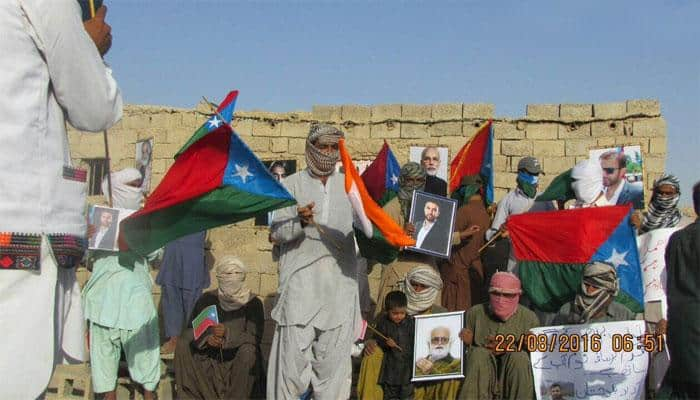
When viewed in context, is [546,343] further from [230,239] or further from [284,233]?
[230,239]

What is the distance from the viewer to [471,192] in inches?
332

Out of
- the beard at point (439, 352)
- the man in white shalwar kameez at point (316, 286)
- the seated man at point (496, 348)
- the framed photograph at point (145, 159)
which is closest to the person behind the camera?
the man in white shalwar kameez at point (316, 286)

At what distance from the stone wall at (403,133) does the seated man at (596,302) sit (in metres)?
3.84

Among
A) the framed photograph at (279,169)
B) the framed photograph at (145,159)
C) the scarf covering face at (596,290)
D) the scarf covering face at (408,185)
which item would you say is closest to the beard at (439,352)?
the scarf covering face at (596,290)

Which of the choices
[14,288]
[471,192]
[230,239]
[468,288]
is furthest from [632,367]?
[230,239]

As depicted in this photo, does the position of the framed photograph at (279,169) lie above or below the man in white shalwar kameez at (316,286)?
above

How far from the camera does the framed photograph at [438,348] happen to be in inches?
245

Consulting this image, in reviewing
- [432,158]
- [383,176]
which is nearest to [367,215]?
[383,176]

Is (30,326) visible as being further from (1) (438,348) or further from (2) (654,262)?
(2) (654,262)

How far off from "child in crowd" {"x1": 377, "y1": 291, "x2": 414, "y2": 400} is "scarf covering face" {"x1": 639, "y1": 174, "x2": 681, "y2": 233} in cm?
216

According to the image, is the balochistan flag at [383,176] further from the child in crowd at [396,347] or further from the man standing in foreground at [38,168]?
the man standing in foreground at [38,168]

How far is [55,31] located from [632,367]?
4.56 meters

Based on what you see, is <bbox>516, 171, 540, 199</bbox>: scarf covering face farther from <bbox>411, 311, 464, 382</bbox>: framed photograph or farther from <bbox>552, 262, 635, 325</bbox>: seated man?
<bbox>411, 311, 464, 382</bbox>: framed photograph
